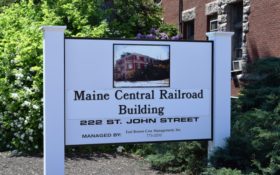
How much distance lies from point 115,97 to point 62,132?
0.77 meters

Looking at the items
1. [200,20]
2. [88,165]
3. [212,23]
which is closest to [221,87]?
[88,165]

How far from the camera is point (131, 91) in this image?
654cm

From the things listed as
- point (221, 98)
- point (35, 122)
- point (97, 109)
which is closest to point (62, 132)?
point (97, 109)

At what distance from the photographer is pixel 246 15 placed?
14398mm

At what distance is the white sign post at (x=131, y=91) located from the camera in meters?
6.21

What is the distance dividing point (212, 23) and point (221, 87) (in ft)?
34.1

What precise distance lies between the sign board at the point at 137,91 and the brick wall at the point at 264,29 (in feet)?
21.7

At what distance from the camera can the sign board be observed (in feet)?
20.8

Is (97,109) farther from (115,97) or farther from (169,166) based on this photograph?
(169,166)

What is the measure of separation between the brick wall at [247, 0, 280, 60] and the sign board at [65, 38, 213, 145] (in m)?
6.61

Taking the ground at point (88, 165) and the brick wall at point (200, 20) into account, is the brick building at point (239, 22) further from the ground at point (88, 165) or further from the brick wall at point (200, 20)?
the ground at point (88, 165)

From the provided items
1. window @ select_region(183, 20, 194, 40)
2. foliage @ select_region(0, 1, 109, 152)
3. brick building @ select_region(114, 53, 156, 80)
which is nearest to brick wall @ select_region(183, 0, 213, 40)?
window @ select_region(183, 20, 194, 40)

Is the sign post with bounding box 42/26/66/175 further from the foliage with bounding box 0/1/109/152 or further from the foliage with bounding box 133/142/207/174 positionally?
the foliage with bounding box 0/1/109/152

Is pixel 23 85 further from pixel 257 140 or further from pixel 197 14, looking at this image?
pixel 197 14
